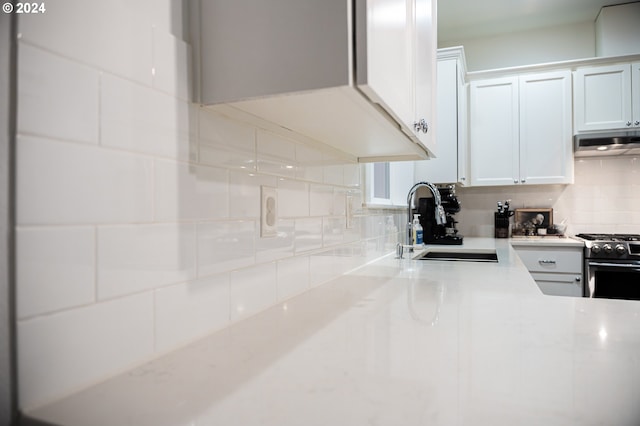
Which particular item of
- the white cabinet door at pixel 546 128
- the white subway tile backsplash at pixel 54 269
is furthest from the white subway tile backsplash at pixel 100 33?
the white cabinet door at pixel 546 128

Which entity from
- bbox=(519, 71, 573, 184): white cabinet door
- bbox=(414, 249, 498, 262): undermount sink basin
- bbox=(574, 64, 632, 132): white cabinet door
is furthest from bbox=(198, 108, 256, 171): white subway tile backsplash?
bbox=(574, 64, 632, 132): white cabinet door

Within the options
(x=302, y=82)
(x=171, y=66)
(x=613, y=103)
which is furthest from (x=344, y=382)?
(x=613, y=103)

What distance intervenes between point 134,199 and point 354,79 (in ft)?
1.26

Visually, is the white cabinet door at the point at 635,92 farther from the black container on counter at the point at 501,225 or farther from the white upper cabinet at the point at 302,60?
the white upper cabinet at the point at 302,60

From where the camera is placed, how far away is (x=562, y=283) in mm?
2693

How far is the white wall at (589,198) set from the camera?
3045 millimetres

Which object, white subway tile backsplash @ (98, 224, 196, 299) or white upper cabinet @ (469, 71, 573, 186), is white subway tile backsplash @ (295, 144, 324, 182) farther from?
white upper cabinet @ (469, 71, 573, 186)

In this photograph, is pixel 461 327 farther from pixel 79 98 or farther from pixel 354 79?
pixel 79 98

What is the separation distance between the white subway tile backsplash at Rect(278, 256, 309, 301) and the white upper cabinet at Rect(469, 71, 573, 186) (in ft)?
7.95

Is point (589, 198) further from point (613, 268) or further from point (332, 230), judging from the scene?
point (332, 230)

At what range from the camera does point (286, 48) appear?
2.12ft

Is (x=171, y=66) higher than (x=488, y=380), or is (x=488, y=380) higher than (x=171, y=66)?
(x=171, y=66)

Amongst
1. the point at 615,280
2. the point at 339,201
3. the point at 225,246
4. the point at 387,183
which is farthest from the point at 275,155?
the point at 615,280

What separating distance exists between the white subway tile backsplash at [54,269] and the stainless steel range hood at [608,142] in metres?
3.20
